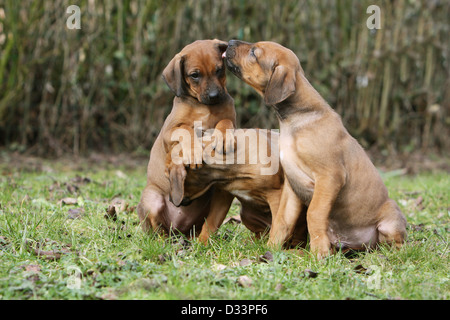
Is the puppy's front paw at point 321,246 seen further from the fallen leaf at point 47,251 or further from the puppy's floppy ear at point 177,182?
the fallen leaf at point 47,251

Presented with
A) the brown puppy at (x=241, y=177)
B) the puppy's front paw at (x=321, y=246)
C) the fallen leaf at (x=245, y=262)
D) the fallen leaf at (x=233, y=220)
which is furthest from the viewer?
the fallen leaf at (x=233, y=220)

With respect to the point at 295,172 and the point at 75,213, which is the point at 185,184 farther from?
the point at 75,213

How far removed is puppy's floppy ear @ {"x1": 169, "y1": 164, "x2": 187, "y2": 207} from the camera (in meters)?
4.52

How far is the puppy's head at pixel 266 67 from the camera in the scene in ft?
14.4

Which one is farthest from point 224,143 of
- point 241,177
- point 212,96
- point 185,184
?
point 212,96

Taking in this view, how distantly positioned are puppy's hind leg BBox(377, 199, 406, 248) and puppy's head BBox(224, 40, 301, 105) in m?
1.28

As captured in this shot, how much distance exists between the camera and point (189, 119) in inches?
208

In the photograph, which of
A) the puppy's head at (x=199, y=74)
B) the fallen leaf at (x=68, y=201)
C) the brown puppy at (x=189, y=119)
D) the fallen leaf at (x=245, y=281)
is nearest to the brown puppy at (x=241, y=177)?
the brown puppy at (x=189, y=119)

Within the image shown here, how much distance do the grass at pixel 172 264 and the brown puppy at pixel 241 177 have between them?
313mm

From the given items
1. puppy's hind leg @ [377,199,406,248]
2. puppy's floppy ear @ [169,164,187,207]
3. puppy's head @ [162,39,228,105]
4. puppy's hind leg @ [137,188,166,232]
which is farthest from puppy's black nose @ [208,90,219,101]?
puppy's hind leg @ [377,199,406,248]

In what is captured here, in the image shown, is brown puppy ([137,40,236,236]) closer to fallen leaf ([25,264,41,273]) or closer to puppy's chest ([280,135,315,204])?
puppy's chest ([280,135,315,204])

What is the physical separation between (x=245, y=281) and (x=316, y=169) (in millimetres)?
1213
